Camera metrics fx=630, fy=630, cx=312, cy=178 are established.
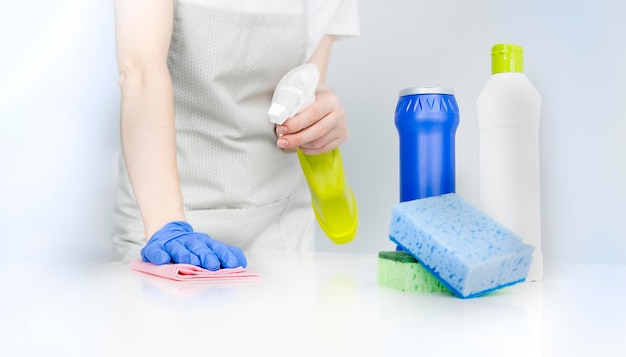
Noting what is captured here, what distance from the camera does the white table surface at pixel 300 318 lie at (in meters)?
0.47

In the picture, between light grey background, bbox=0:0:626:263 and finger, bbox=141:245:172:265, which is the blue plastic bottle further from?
light grey background, bbox=0:0:626:263

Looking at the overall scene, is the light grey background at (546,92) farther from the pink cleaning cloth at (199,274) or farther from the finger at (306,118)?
the pink cleaning cloth at (199,274)

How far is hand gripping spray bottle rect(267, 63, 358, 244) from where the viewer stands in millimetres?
989

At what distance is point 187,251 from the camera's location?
883 mm

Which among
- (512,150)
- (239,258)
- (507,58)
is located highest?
(507,58)

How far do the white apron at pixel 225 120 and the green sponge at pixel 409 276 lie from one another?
0.61 metres

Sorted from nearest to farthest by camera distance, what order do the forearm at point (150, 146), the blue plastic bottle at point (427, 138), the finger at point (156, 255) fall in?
the blue plastic bottle at point (427, 138) → the finger at point (156, 255) → the forearm at point (150, 146)

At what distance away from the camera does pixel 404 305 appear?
0.65m

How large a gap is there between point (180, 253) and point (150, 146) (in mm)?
222

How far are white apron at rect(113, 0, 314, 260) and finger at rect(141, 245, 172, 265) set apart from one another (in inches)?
12.7

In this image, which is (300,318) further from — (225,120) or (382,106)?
(382,106)

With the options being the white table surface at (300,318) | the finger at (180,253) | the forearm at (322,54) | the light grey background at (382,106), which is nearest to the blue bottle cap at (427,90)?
the white table surface at (300,318)

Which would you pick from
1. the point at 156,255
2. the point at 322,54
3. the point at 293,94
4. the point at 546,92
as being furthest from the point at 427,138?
the point at 322,54

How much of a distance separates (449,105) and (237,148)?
60 cm
